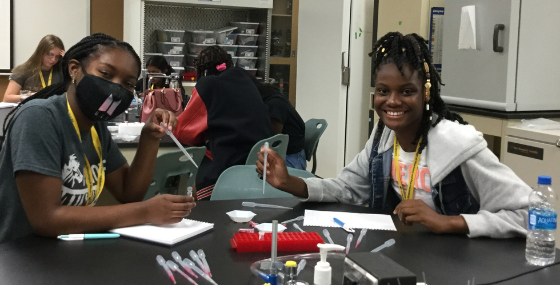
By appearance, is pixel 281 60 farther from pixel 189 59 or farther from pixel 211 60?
pixel 211 60

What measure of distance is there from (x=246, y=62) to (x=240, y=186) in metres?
4.22

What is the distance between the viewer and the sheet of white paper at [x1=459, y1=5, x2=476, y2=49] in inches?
129

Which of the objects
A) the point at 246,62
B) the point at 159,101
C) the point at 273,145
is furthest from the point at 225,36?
the point at 273,145

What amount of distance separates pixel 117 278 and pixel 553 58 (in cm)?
289

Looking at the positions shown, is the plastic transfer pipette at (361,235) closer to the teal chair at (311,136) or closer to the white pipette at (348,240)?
the white pipette at (348,240)

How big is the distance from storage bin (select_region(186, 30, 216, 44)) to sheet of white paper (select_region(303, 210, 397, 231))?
4452mm

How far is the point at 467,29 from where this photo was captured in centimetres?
334

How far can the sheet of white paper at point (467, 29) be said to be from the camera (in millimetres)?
3281

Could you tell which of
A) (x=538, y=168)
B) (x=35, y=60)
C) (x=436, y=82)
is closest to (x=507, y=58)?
(x=538, y=168)

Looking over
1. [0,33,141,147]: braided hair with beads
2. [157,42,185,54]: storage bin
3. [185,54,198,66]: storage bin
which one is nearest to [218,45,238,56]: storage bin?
[185,54,198,66]: storage bin

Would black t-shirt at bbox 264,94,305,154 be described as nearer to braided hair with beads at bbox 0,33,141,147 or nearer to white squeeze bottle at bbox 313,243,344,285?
braided hair with beads at bbox 0,33,141,147

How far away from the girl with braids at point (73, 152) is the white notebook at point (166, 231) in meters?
0.02

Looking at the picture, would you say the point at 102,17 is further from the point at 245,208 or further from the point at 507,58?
the point at 245,208

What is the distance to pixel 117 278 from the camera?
3.46 feet
